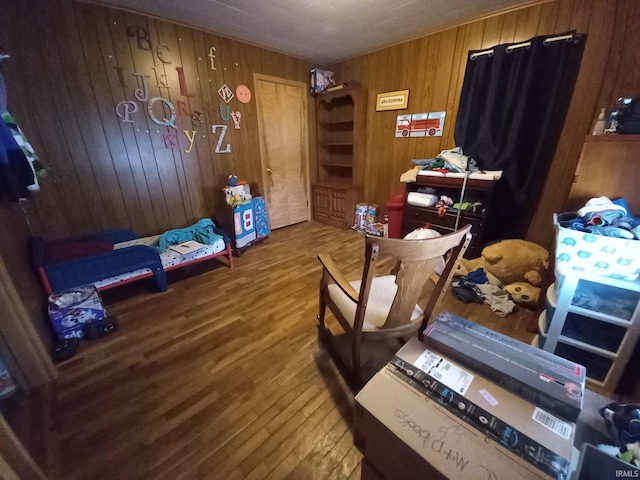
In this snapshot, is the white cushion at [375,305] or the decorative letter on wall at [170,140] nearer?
the white cushion at [375,305]

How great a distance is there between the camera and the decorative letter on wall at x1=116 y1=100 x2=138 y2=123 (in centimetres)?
232

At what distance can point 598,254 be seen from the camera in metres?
1.18

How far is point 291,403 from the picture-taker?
51.1 inches

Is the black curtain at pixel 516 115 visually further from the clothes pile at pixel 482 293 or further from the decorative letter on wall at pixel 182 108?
the decorative letter on wall at pixel 182 108

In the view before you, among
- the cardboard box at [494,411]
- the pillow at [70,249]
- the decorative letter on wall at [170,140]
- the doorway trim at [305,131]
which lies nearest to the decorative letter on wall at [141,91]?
the decorative letter on wall at [170,140]

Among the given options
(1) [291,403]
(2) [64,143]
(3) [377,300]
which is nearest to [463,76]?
(3) [377,300]

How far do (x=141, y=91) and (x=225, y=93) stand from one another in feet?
2.86

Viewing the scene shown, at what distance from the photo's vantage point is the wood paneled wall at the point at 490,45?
1.83m

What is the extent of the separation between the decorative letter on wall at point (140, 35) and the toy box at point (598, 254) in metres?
3.60

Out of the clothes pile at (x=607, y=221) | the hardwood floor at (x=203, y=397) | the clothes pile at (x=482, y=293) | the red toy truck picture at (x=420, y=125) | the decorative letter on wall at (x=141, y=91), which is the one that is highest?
the decorative letter on wall at (x=141, y=91)

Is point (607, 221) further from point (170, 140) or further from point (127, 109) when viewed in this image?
point (127, 109)

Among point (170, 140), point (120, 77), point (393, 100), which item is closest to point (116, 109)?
point (120, 77)

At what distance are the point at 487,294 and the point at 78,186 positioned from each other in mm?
3795

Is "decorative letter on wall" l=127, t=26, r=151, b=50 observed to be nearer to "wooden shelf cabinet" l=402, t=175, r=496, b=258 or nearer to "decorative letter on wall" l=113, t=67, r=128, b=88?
"decorative letter on wall" l=113, t=67, r=128, b=88
